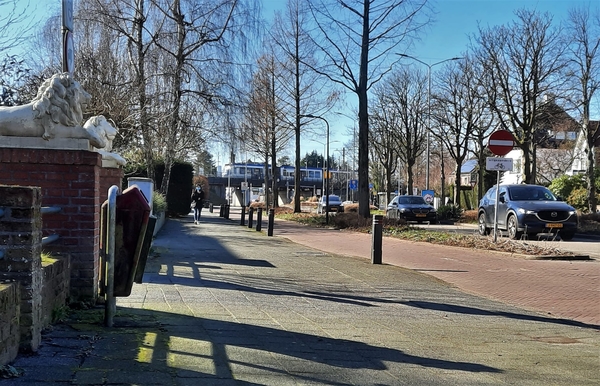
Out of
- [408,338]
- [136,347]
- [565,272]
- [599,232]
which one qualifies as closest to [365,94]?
[599,232]

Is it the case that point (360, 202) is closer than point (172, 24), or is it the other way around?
point (172, 24)

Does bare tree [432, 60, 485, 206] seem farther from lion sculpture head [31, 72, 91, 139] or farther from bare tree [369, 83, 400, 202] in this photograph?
lion sculpture head [31, 72, 91, 139]

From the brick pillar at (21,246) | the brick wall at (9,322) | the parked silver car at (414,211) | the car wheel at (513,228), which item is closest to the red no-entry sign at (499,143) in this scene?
the car wheel at (513,228)

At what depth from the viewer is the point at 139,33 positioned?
71.8ft

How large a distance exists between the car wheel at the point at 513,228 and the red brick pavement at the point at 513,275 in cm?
254

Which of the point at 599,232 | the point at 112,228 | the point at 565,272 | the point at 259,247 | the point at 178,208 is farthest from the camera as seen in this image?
the point at 178,208

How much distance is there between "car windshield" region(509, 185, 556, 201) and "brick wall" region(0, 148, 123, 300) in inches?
608

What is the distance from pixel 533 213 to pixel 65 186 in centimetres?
1457

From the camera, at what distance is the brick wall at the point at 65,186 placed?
513cm

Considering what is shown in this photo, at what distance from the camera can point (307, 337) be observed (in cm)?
520

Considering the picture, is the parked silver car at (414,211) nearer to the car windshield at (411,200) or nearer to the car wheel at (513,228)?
the car windshield at (411,200)

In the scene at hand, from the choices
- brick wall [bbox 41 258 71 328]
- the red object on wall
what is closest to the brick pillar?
brick wall [bbox 41 258 71 328]

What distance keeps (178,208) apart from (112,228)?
32.5m

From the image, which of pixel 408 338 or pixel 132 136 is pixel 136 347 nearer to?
pixel 408 338
